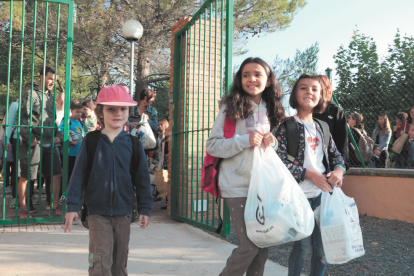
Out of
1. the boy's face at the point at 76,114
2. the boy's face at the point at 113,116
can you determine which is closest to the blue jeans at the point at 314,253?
the boy's face at the point at 113,116

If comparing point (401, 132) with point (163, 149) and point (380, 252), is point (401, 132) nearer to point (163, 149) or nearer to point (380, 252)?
point (380, 252)

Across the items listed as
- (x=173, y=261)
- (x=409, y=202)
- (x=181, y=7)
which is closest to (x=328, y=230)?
(x=173, y=261)

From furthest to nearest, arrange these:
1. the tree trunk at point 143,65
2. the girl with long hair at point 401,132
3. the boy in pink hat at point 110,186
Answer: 1. the tree trunk at point 143,65
2. the girl with long hair at point 401,132
3. the boy in pink hat at point 110,186

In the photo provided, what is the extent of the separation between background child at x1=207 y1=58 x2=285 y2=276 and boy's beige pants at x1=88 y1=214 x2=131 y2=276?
2.12 feet

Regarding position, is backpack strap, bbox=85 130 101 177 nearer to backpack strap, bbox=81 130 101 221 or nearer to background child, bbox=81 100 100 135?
backpack strap, bbox=81 130 101 221

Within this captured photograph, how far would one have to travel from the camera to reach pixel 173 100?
5.48 meters

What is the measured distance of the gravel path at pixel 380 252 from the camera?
3.30 metres

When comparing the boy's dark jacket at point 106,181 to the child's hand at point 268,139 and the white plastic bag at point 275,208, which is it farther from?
the child's hand at point 268,139

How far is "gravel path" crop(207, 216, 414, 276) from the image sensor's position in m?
3.30

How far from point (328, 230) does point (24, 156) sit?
4154 mm

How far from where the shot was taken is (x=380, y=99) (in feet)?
20.0

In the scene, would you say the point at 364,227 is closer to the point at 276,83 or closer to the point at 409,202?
the point at 409,202

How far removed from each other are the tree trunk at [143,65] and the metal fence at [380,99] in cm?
846

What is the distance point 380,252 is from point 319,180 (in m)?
2.28
